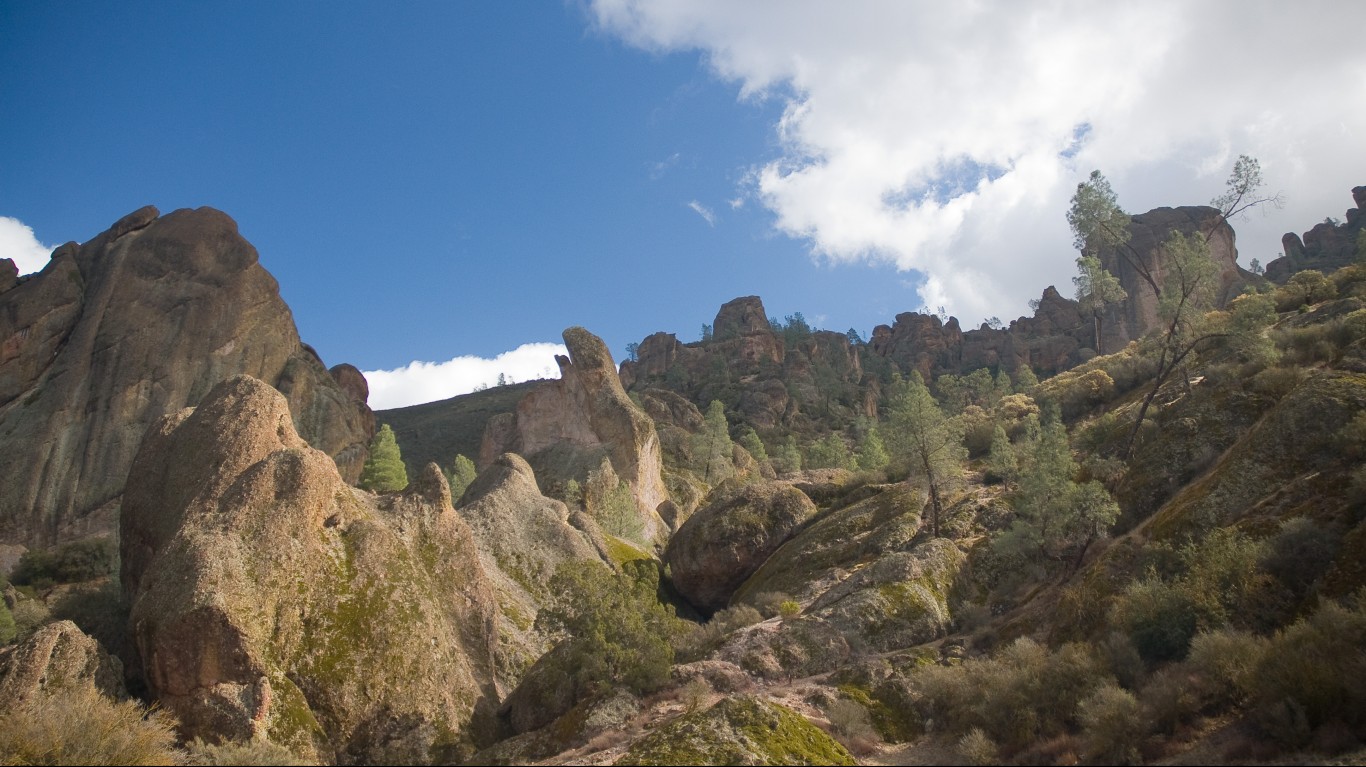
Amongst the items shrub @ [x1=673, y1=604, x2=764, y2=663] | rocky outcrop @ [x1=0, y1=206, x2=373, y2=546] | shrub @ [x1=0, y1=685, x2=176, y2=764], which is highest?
rocky outcrop @ [x1=0, y1=206, x2=373, y2=546]

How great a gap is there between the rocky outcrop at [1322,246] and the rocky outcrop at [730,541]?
407 feet

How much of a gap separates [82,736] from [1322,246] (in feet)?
564

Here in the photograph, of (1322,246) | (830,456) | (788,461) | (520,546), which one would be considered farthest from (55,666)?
(1322,246)

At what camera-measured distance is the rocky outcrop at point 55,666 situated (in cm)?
1628

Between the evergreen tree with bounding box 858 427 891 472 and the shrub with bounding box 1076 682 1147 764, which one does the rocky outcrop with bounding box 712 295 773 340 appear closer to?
the evergreen tree with bounding box 858 427 891 472

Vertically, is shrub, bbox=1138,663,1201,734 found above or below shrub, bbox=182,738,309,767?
below

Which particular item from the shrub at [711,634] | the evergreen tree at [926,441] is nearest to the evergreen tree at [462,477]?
the evergreen tree at [926,441]

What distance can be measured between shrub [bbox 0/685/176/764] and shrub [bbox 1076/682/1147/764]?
674 inches

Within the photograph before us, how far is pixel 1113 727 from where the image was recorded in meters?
13.9

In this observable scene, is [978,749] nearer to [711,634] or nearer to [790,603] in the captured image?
[711,634]

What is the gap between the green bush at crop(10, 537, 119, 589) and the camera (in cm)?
4441

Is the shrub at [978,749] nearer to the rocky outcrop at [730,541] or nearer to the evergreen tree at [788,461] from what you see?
the rocky outcrop at [730,541]

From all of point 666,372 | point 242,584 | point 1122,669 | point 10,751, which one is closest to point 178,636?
point 242,584

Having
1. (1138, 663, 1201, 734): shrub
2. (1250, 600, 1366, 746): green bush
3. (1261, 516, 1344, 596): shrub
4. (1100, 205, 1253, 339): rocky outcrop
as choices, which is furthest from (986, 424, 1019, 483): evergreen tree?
(1100, 205, 1253, 339): rocky outcrop
